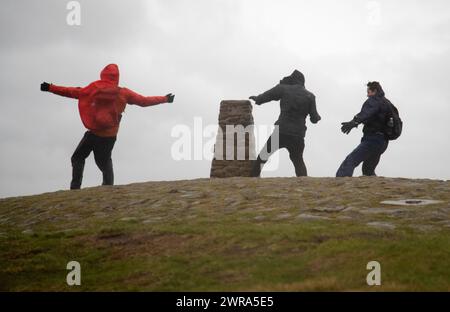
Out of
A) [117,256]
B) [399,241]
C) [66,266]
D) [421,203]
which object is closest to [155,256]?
[117,256]

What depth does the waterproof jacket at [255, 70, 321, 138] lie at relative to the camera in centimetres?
1341

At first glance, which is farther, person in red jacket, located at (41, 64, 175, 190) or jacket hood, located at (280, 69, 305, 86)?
→ jacket hood, located at (280, 69, 305, 86)

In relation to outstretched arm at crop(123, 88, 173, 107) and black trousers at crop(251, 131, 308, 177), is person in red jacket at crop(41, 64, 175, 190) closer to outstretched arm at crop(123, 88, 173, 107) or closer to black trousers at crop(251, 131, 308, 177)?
outstretched arm at crop(123, 88, 173, 107)

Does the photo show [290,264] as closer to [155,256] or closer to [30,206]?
[155,256]

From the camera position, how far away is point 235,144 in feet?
49.6

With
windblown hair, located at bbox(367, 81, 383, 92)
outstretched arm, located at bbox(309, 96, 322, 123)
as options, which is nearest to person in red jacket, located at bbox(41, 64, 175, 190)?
outstretched arm, located at bbox(309, 96, 322, 123)

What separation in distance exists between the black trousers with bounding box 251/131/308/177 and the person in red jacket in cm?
355

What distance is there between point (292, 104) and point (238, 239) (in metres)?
6.53

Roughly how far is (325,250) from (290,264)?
640 millimetres

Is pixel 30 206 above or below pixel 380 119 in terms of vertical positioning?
below

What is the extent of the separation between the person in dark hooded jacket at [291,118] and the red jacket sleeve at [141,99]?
2.49m

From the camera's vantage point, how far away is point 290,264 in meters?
6.60
